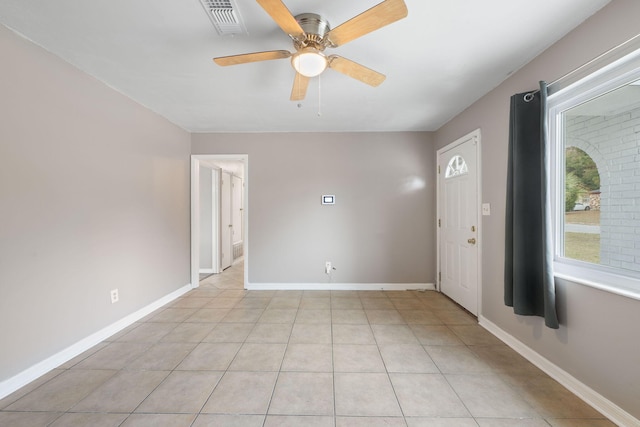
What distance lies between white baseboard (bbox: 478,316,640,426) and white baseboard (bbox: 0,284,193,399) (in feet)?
12.6

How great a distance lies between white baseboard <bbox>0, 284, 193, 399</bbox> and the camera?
1681 millimetres

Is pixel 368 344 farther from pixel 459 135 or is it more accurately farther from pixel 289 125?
pixel 289 125

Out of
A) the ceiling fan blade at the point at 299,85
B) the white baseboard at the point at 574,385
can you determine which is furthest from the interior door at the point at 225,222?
the white baseboard at the point at 574,385

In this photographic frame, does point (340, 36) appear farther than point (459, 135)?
No

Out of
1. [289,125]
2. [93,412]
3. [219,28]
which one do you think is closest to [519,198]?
[219,28]

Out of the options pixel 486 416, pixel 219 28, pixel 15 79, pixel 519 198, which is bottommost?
pixel 486 416

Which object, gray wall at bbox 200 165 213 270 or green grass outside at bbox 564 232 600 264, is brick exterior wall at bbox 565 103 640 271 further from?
gray wall at bbox 200 165 213 270

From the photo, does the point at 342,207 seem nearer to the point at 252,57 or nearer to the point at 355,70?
the point at 355,70

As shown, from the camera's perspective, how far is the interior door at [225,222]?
5.12 meters

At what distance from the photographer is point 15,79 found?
1706mm

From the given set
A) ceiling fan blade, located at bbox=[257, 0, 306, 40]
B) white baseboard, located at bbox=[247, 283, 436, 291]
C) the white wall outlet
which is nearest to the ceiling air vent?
ceiling fan blade, located at bbox=[257, 0, 306, 40]

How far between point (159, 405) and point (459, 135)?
12.8 ft

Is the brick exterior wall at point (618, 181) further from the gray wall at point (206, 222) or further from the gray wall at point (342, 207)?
the gray wall at point (206, 222)

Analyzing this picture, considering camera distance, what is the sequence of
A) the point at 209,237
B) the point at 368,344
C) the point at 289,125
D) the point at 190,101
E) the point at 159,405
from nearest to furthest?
the point at 159,405, the point at 368,344, the point at 190,101, the point at 289,125, the point at 209,237
